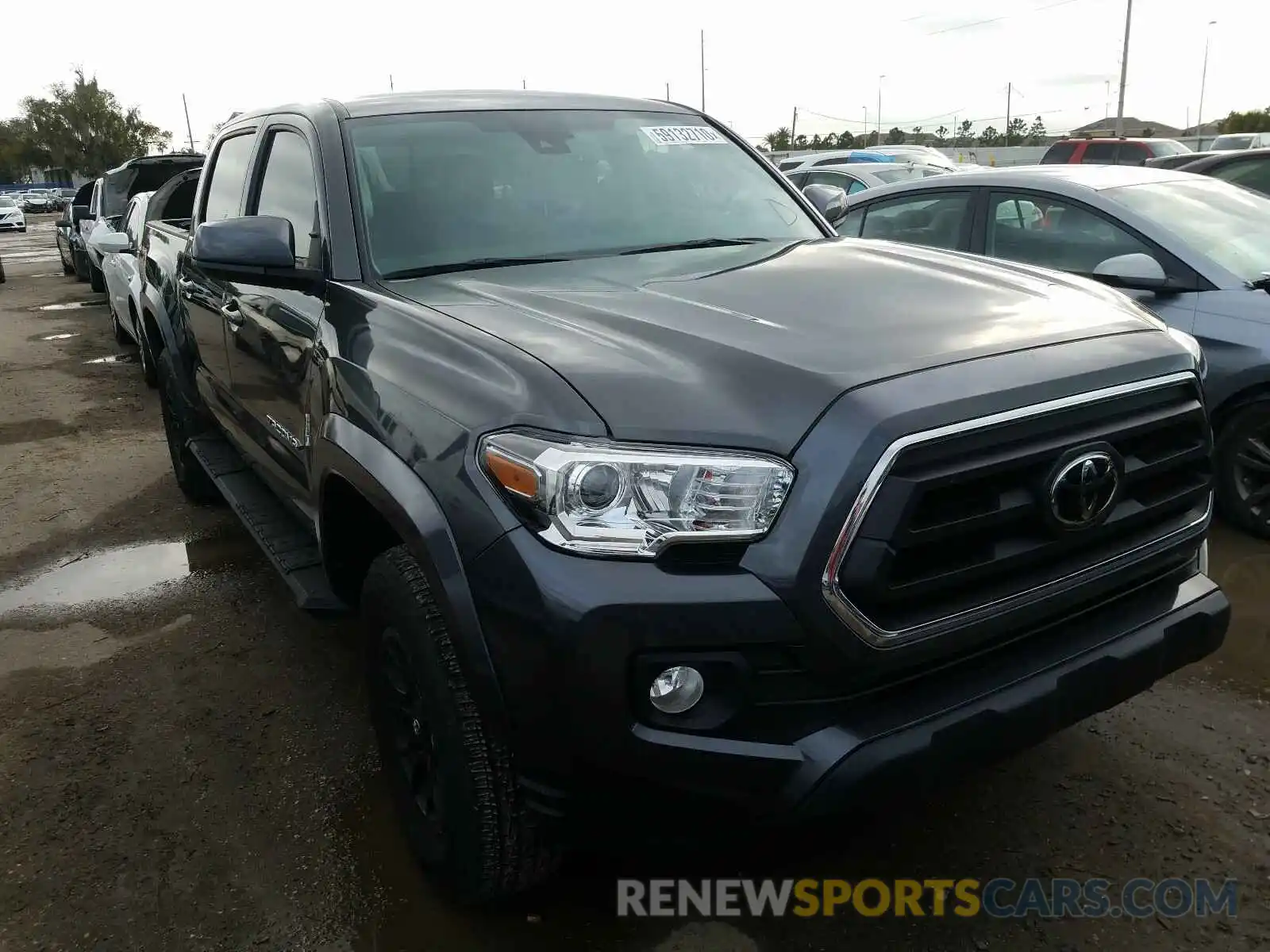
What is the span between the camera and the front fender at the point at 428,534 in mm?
1964

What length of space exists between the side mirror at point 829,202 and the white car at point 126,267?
4124mm

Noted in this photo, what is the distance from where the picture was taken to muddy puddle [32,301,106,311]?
49.2 ft

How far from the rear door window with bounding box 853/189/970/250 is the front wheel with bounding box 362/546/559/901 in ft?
12.9

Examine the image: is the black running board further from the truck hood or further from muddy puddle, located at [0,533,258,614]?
the truck hood

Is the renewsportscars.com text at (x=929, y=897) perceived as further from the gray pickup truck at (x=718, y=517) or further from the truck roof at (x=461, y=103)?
the truck roof at (x=461, y=103)

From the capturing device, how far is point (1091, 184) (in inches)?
196

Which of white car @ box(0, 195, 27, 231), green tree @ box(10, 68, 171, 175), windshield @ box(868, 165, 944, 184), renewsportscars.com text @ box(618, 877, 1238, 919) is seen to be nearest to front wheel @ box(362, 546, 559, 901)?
renewsportscars.com text @ box(618, 877, 1238, 919)

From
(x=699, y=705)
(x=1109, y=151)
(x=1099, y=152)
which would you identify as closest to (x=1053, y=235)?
(x=699, y=705)

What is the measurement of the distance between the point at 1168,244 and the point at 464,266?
3332 mm

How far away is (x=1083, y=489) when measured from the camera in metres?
2.01

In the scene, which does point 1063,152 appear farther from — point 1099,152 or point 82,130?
point 82,130

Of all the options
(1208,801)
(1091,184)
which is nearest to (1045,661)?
(1208,801)

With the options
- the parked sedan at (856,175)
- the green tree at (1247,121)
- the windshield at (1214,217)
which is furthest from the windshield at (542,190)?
Answer: the green tree at (1247,121)

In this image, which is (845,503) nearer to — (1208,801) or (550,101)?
(1208,801)
